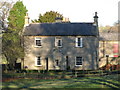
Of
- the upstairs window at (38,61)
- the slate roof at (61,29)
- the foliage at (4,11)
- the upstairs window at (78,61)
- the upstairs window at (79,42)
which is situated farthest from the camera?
the upstairs window at (38,61)

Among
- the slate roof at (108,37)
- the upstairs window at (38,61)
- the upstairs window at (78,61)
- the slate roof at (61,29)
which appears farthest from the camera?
the slate roof at (108,37)

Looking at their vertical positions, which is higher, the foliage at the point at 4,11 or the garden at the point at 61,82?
the foliage at the point at 4,11

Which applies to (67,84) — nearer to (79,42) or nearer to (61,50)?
(61,50)

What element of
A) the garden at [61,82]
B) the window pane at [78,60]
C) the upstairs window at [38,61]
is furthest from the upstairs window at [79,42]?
the garden at [61,82]

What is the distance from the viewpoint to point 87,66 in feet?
141

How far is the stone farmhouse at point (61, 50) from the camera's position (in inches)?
1690

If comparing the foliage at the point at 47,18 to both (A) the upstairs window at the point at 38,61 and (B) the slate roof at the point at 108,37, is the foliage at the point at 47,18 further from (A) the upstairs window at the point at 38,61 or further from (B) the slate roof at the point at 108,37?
(A) the upstairs window at the point at 38,61

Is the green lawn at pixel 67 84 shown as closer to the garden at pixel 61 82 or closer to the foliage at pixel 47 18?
the garden at pixel 61 82

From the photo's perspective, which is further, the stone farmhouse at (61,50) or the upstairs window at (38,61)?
the upstairs window at (38,61)

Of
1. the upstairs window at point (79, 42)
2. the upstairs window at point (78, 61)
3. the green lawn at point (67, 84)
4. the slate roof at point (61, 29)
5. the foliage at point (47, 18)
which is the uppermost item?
the foliage at point (47, 18)

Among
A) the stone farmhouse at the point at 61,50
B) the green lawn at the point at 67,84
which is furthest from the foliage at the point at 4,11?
the green lawn at the point at 67,84

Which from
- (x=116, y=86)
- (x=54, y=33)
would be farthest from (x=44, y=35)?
(x=116, y=86)

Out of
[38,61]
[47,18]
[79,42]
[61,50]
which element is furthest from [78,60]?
[47,18]

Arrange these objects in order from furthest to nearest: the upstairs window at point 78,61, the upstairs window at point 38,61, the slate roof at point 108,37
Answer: the slate roof at point 108,37 < the upstairs window at point 38,61 < the upstairs window at point 78,61
